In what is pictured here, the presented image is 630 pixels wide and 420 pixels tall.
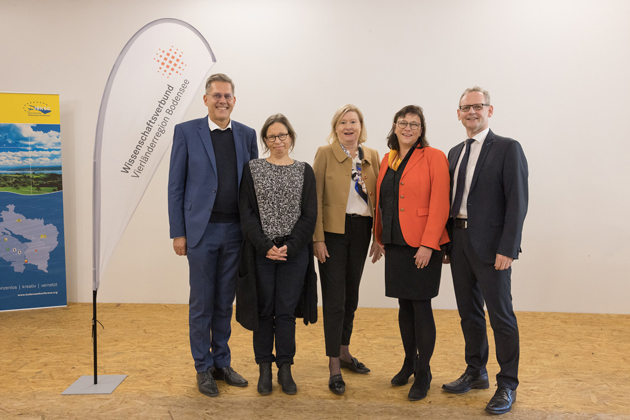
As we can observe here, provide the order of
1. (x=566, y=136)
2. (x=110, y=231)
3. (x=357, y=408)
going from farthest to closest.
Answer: (x=566, y=136) → (x=110, y=231) → (x=357, y=408)

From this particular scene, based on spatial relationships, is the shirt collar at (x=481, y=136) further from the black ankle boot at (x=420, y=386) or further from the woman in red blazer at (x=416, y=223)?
the black ankle boot at (x=420, y=386)

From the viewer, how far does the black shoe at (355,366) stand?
2760mm

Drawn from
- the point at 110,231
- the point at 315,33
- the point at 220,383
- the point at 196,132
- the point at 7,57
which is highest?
the point at 315,33

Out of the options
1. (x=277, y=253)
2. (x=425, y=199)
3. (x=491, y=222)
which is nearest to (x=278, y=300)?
(x=277, y=253)

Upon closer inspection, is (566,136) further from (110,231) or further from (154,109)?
(110,231)

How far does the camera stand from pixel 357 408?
90.1 inches

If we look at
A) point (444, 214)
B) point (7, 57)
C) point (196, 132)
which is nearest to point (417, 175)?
point (444, 214)

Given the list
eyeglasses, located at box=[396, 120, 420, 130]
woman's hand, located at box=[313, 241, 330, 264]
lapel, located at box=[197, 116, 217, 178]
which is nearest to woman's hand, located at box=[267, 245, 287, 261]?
woman's hand, located at box=[313, 241, 330, 264]

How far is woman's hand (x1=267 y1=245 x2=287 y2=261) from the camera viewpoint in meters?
2.31

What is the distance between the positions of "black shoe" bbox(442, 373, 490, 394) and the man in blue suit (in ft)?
4.02

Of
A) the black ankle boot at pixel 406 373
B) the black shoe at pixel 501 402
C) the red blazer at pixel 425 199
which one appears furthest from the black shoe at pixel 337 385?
the red blazer at pixel 425 199

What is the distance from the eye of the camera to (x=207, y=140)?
248cm

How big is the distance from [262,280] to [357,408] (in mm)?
857

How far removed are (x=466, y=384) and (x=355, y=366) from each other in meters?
0.68
